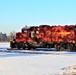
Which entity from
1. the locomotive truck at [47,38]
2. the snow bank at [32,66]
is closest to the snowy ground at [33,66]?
the snow bank at [32,66]

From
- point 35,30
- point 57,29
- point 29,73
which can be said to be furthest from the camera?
point 35,30

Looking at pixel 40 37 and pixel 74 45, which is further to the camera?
pixel 40 37

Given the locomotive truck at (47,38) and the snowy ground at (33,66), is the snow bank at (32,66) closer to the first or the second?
the snowy ground at (33,66)

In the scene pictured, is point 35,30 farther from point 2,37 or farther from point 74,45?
point 2,37

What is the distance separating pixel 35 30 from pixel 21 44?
2.94 meters

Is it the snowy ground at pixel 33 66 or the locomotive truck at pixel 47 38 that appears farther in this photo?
the locomotive truck at pixel 47 38

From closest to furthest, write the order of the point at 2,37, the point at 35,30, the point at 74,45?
the point at 74,45, the point at 35,30, the point at 2,37

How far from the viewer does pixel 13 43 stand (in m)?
40.2

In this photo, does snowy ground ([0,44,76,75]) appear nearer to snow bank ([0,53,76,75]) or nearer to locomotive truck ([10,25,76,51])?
snow bank ([0,53,76,75])

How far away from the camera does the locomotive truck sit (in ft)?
113

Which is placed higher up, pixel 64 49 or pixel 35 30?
pixel 35 30

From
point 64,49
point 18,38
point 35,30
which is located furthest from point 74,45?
Answer: point 18,38

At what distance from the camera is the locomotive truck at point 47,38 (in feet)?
113

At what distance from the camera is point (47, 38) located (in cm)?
3675
